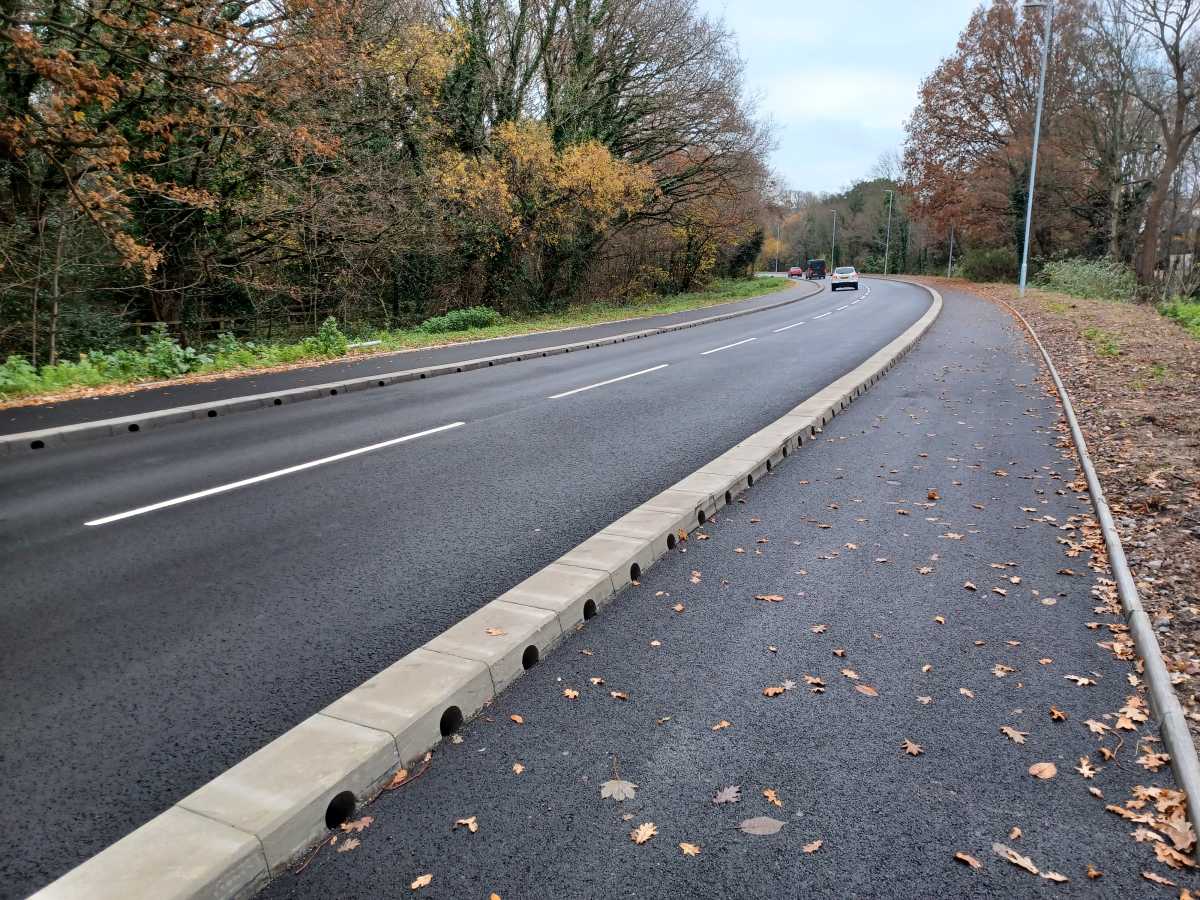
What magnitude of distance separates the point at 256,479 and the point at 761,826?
5984 millimetres

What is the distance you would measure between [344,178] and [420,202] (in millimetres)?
3674

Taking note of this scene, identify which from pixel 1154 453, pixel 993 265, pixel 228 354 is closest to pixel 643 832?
pixel 1154 453

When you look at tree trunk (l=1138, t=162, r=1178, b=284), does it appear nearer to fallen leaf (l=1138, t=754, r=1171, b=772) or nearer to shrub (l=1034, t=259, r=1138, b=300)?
shrub (l=1034, t=259, r=1138, b=300)

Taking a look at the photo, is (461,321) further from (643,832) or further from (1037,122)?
(1037,122)

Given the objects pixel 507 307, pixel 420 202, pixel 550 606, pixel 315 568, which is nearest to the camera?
pixel 550 606

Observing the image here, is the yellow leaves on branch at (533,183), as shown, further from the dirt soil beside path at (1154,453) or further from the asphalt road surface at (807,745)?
the asphalt road surface at (807,745)

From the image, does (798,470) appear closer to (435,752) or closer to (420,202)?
(435,752)

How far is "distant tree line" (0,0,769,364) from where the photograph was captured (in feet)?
47.7

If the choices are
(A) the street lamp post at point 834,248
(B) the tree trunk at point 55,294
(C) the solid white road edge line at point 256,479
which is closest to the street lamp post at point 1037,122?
(C) the solid white road edge line at point 256,479

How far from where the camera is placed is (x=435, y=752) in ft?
10.8

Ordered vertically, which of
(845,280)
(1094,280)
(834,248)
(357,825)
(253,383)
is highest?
(834,248)

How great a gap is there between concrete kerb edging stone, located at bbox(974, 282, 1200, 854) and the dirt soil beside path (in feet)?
0.31

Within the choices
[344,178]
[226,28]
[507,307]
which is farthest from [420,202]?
[226,28]

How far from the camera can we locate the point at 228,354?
15797 mm
